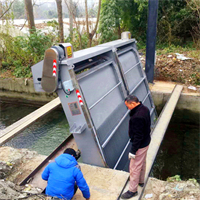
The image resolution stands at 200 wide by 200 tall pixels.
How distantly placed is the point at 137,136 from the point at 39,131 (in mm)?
5829

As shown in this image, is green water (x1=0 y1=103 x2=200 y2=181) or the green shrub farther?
the green shrub

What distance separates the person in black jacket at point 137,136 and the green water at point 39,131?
412 cm

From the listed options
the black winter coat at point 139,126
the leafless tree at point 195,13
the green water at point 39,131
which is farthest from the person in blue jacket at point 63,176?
the leafless tree at point 195,13

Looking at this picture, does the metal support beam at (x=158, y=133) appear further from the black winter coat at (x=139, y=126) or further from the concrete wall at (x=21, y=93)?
the concrete wall at (x=21, y=93)

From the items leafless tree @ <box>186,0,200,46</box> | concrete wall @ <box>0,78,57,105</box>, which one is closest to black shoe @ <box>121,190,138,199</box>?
concrete wall @ <box>0,78,57,105</box>

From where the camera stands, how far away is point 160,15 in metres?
12.2

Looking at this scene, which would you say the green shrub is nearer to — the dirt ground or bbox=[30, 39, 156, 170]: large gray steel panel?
bbox=[30, 39, 156, 170]: large gray steel panel

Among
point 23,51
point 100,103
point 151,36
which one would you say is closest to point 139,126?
point 100,103

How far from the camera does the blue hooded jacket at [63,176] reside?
243cm

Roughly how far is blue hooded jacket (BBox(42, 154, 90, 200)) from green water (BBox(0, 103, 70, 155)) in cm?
401

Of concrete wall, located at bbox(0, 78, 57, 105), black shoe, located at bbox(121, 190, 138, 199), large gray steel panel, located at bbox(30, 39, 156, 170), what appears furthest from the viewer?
concrete wall, located at bbox(0, 78, 57, 105)

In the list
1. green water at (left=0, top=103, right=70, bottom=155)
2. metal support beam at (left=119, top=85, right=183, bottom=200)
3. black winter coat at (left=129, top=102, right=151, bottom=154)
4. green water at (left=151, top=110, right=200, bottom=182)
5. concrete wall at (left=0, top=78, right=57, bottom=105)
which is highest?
black winter coat at (left=129, top=102, right=151, bottom=154)

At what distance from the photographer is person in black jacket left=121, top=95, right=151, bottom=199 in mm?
2568

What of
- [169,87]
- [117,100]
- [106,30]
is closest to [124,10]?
A: [106,30]
